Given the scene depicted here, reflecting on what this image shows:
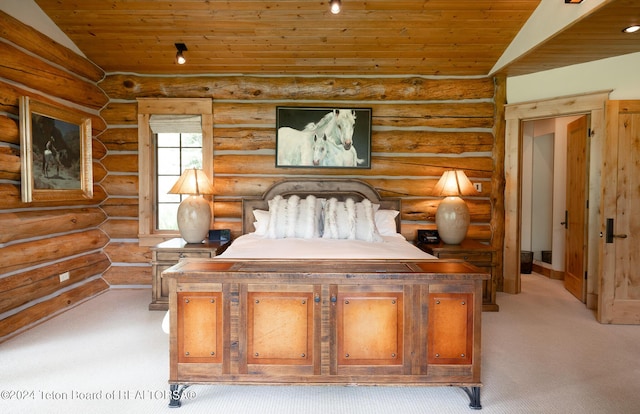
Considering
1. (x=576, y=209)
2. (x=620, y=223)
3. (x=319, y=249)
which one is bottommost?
(x=319, y=249)

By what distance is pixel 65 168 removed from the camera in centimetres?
414

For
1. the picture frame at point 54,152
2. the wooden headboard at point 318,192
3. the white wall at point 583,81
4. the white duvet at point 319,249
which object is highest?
the white wall at point 583,81

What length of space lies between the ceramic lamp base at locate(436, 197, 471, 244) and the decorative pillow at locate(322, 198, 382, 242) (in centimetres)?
95

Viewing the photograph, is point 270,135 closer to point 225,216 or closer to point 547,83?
point 225,216

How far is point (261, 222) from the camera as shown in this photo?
14.1ft

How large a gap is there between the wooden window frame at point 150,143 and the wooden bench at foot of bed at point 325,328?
2.86 metres

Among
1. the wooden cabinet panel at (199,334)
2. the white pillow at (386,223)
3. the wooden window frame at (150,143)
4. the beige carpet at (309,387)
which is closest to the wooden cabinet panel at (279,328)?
the wooden cabinet panel at (199,334)

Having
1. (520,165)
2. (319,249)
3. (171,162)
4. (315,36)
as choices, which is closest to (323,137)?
(315,36)

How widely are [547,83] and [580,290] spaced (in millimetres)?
2724

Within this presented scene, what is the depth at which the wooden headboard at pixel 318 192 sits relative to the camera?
4703 mm

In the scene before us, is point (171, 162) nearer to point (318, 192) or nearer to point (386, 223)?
point (318, 192)

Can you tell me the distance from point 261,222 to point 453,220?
2.36 metres

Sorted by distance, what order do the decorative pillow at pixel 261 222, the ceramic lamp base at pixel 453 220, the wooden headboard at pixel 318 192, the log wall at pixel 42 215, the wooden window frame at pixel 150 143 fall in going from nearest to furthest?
1. the log wall at pixel 42 215
2. the decorative pillow at pixel 261 222
3. the ceramic lamp base at pixel 453 220
4. the wooden headboard at pixel 318 192
5. the wooden window frame at pixel 150 143

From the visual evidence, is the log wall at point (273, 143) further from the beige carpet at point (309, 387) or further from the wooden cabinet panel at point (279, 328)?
the wooden cabinet panel at point (279, 328)
